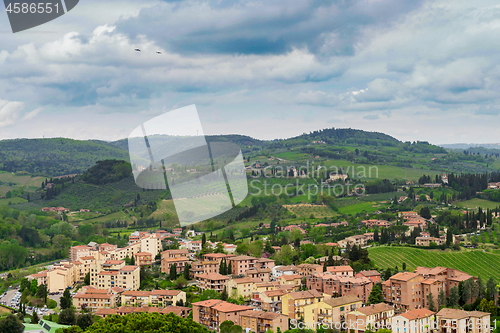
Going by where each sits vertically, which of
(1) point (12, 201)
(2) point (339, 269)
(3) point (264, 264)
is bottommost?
(3) point (264, 264)

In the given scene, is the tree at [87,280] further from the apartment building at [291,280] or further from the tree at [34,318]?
the apartment building at [291,280]

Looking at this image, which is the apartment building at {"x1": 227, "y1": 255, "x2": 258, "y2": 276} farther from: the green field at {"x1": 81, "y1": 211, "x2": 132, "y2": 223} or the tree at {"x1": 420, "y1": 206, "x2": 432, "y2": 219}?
the green field at {"x1": 81, "y1": 211, "x2": 132, "y2": 223}

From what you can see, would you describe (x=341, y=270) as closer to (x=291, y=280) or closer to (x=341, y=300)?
(x=291, y=280)

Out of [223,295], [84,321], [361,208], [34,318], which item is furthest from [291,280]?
[361,208]

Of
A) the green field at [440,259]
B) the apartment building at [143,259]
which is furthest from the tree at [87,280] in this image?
the green field at [440,259]

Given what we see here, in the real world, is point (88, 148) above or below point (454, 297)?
above

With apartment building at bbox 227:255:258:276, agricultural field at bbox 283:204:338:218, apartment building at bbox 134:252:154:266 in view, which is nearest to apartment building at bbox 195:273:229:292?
apartment building at bbox 227:255:258:276

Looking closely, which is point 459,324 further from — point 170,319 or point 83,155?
point 83,155
